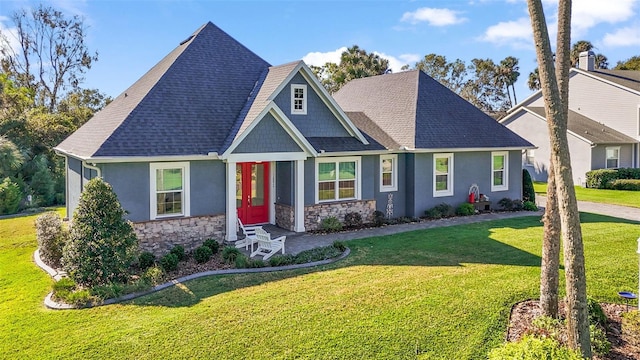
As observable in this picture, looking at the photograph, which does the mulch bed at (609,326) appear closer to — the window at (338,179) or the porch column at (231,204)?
the porch column at (231,204)

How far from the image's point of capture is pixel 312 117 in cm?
1758

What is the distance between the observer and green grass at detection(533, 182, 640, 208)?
24.1 m

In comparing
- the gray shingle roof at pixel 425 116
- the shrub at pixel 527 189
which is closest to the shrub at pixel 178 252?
the gray shingle roof at pixel 425 116

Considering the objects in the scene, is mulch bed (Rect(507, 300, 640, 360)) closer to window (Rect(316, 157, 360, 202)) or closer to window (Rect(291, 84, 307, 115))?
window (Rect(316, 157, 360, 202))

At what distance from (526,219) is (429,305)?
1177cm

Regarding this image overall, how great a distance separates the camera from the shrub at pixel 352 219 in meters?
17.2

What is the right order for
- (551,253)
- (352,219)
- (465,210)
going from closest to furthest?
(551,253)
(352,219)
(465,210)

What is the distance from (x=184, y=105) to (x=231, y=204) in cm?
378

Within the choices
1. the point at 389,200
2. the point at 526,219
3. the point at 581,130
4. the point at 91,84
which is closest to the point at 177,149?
the point at 389,200

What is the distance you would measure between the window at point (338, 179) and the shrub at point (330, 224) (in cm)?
85

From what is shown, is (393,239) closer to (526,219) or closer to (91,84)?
(526,219)

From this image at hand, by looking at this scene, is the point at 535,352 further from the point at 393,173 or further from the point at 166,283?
the point at 393,173

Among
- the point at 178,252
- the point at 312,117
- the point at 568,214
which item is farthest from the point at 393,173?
the point at 568,214

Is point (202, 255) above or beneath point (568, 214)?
beneath
